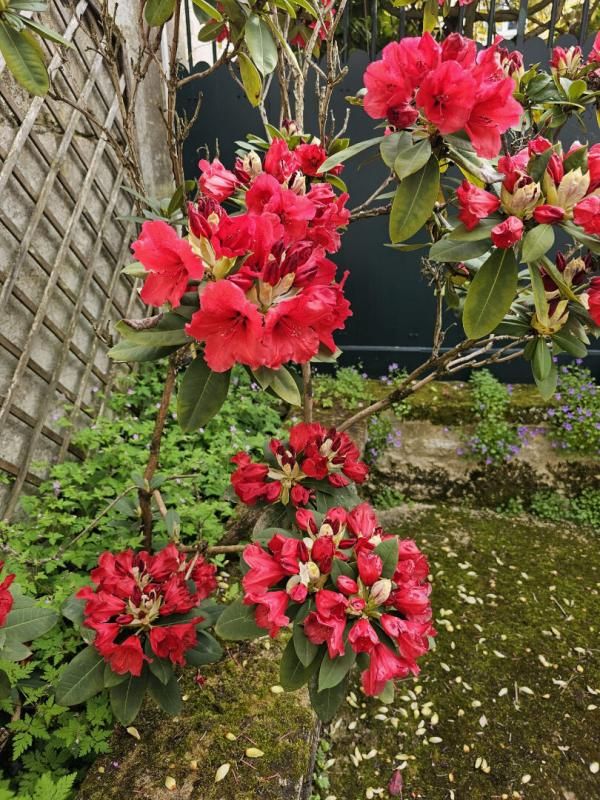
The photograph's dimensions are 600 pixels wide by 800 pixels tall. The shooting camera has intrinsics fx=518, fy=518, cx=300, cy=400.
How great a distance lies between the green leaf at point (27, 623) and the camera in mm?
1090

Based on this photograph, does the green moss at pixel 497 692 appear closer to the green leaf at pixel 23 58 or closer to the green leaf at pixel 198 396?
the green leaf at pixel 198 396

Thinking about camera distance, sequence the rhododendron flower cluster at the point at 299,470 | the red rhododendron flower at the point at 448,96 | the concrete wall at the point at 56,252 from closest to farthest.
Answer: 1. the red rhododendron flower at the point at 448,96
2. the rhododendron flower cluster at the point at 299,470
3. the concrete wall at the point at 56,252

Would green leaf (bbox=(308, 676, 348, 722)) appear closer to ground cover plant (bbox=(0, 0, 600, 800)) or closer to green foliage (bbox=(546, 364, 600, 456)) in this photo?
ground cover plant (bbox=(0, 0, 600, 800))

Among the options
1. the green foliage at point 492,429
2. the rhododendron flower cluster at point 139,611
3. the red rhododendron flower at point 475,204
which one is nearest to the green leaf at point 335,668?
the rhododendron flower cluster at point 139,611

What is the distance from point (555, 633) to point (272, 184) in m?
2.05

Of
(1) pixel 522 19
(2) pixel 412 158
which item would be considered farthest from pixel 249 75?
(1) pixel 522 19

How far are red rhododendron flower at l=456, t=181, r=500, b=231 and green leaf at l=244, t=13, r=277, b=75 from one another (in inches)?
20.6

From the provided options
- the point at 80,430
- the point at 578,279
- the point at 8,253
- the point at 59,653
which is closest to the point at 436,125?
the point at 578,279

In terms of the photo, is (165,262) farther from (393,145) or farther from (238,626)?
(238,626)

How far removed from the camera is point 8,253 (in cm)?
202

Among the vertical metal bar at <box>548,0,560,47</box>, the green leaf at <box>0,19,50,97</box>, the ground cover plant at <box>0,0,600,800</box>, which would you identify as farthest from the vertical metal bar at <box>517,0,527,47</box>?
the green leaf at <box>0,19,50,97</box>

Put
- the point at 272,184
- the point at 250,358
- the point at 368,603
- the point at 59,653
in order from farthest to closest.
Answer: the point at 59,653 < the point at 368,603 < the point at 272,184 < the point at 250,358

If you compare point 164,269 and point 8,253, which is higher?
point 164,269

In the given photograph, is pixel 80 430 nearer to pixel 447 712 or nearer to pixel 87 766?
pixel 87 766
